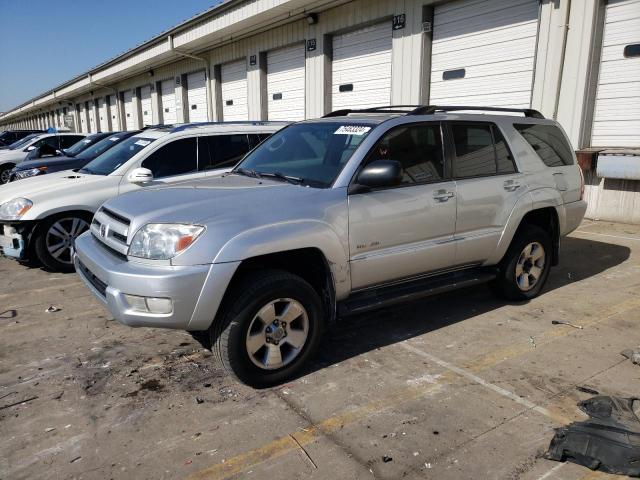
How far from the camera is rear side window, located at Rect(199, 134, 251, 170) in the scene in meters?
6.61

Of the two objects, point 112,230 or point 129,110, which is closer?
point 112,230

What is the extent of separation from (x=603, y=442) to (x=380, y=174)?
209 centimetres

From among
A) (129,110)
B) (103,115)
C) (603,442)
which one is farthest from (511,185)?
(103,115)

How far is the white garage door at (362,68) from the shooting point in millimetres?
A: 12438

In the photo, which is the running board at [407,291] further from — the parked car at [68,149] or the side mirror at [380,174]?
the parked car at [68,149]

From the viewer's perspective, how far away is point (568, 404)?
3.18 metres

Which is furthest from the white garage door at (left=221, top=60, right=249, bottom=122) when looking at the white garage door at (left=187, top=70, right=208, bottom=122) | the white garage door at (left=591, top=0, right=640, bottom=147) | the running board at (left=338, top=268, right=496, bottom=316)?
the running board at (left=338, top=268, right=496, bottom=316)

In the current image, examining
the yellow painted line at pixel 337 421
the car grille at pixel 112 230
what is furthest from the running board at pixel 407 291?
the car grille at pixel 112 230

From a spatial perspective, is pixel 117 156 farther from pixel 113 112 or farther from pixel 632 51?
pixel 113 112

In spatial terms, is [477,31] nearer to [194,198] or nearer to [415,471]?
[194,198]

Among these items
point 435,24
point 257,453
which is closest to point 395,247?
point 257,453

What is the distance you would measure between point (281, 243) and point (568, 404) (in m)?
2.11

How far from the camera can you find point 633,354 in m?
3.80

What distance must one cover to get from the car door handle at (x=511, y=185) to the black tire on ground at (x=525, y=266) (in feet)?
1.56
